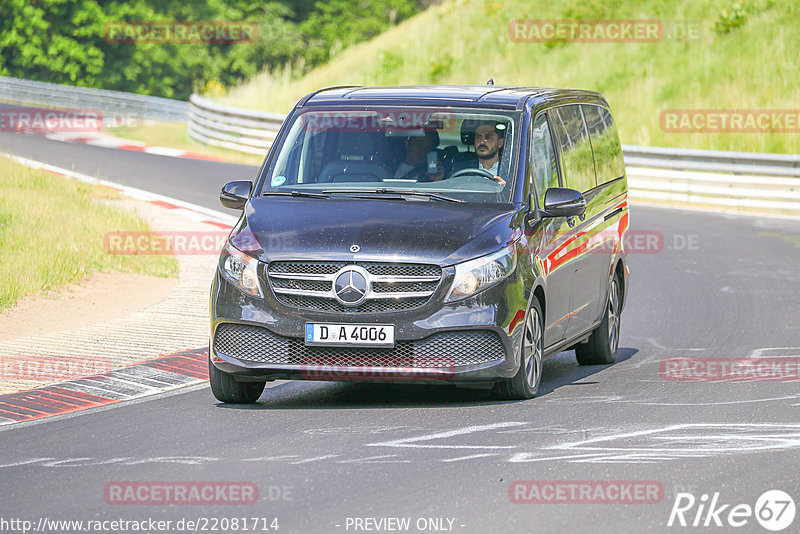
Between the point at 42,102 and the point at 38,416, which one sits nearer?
the point at 38,416

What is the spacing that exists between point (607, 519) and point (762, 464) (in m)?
1.45

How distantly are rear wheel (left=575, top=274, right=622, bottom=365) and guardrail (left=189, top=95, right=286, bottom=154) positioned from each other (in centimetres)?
2058

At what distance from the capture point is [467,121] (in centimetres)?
1000

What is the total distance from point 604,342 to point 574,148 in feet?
5.50

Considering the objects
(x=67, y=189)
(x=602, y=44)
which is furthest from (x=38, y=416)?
(x=602, y=44)

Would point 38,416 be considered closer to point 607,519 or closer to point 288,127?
point 288,127

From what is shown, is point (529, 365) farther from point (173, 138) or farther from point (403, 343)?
point (173, 138)

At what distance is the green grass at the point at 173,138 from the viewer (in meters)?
33.3

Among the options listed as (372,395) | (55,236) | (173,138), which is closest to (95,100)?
(173,138)

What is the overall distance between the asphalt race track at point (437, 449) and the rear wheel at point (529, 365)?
10 cm

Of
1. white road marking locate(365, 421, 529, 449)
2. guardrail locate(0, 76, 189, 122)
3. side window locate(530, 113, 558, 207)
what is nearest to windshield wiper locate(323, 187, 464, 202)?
side window locate(530, 113, 558, 207)

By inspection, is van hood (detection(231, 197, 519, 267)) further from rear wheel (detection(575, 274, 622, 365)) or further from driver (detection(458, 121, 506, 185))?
rear wheel (detection(575, 274, 622, 365))

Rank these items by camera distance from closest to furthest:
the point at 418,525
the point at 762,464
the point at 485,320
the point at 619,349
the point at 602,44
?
the point at 418,525
the point at 762,464
the point at 485,320
the point at 619,349
the point at 602,44

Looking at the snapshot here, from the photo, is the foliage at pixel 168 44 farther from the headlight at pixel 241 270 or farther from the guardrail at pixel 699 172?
the headlight at pixel 241 270
